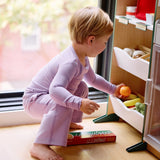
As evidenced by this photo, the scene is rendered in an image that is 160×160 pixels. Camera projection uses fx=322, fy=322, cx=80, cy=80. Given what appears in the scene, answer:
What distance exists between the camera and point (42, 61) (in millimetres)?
3850

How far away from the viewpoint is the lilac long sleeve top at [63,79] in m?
1.49

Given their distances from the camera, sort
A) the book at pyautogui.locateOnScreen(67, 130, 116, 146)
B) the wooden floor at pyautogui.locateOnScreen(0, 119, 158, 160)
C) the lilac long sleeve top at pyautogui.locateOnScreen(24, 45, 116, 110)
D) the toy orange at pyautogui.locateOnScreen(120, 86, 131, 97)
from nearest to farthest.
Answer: the lilac long sleeve top at pyautogui.locateOnScreen(24, 45, 116, 110)
the wooden floor at pyautogui.locateOnScreen(0, 119, 158, 160)
the book at pyautogui.locateOnScreen(67, 130, 116, 146)
the toy orange at pyautogui.locateOnScreen(120, 86, 131, 97)

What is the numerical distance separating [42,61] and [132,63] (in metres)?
2.24

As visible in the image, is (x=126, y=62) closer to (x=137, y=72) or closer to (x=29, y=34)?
(x=137, y=72)

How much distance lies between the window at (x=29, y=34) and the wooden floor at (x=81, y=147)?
50cm

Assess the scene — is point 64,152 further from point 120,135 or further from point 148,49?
point 148,49

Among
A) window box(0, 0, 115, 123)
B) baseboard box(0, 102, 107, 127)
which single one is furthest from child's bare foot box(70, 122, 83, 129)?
window box(0, 0, 115, 123)

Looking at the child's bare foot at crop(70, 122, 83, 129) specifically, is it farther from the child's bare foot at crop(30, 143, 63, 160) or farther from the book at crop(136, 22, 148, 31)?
the book at crop(136, 22, 148, 31)

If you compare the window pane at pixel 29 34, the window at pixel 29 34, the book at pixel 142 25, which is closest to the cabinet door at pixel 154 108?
the book at pixel 142 25

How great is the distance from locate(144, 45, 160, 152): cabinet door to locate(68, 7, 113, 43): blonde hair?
0.26 metres

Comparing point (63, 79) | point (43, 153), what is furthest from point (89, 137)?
point (63, 79)

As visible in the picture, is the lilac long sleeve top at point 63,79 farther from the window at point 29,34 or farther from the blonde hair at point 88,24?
the window at point 29,34

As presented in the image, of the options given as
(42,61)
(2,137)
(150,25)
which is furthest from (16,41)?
(150,25)

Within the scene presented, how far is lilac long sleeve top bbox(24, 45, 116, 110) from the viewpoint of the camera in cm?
149
